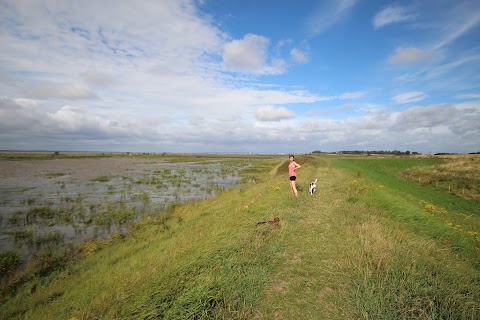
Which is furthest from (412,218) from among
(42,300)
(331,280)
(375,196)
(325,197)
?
(42,300)

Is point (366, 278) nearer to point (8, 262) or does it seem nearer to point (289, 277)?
point (289, 277)

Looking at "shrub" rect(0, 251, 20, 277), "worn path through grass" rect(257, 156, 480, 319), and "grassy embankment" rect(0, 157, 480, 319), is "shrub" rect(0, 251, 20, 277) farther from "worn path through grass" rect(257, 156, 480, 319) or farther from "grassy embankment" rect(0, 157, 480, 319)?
"worn path through grass" rect(257, 156, 480, 319)

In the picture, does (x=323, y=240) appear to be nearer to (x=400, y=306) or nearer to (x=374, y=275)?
(x=374, y=275)

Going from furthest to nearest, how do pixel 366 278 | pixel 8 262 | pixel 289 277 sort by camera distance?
pixel 8 262
pixel 289 277
pixel 366 278

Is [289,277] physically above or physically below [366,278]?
below

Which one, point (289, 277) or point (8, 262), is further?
point (8, 262)

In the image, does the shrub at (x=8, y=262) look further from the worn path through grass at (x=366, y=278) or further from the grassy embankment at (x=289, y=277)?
the worn path through grass at (x=366, y=278)

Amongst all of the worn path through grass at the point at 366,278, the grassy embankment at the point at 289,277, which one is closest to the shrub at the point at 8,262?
the grassy embankment at the point at 289,277

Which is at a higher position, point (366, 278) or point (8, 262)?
point (366, 278)

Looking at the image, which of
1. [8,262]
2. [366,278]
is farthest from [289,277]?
[8,262]

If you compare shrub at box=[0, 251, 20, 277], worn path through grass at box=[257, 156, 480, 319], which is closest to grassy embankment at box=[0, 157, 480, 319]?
worn path through grass at box=[257, 156, 480, 319]

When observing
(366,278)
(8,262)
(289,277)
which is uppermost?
(366,278)

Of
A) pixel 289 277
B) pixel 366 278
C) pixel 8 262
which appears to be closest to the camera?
pixel 366 278

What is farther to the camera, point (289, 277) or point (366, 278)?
point (289, 277)
